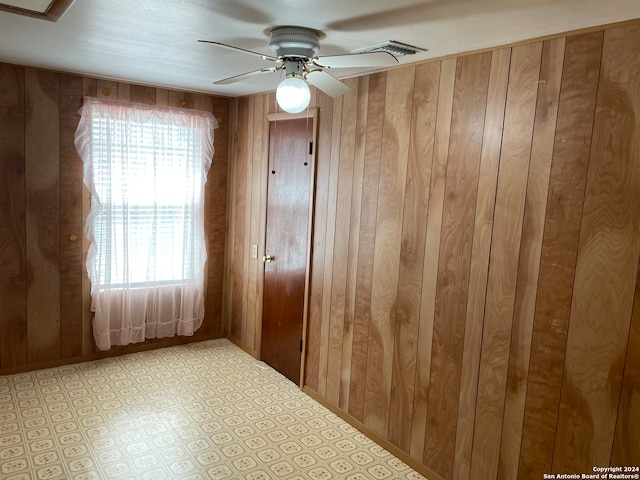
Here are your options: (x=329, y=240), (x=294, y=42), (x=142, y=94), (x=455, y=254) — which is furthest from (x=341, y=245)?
(x=142, y=94)

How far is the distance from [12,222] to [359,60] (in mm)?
2990

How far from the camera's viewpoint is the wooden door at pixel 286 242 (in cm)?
361

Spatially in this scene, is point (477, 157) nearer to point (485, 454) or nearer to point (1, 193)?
point (485, 454)

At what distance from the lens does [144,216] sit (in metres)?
4.07

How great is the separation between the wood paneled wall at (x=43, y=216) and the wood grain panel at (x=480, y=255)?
290 cm

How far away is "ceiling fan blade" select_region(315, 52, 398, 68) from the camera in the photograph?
1.98m

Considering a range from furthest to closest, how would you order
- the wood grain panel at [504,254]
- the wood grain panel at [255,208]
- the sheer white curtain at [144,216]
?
the wood grain panel at [255,208] < the sheer white curtain at [144,216] < the wood grain panel at [504,254]

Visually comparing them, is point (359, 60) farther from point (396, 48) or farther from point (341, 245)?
point (341, 245)

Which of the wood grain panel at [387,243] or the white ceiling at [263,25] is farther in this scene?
the wood grain panel at [387,243]

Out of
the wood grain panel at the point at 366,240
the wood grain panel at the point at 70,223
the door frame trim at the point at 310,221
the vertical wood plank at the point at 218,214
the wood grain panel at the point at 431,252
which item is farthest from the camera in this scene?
the vertical wood plank at the point at 218,214

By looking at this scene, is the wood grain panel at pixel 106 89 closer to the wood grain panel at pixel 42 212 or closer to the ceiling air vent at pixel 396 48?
the wood grain panel at pixel 42 212

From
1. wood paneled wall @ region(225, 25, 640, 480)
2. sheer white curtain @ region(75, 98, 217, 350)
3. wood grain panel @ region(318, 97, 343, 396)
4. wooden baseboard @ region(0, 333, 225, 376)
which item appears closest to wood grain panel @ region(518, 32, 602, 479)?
wood paneled wall @ region(225, 25, 640, 480)

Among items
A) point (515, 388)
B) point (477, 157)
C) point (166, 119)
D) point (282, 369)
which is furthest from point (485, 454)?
point (166, 119)

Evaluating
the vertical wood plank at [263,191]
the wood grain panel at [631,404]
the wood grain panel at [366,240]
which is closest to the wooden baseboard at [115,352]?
the vertical wood plank at [263,191]
